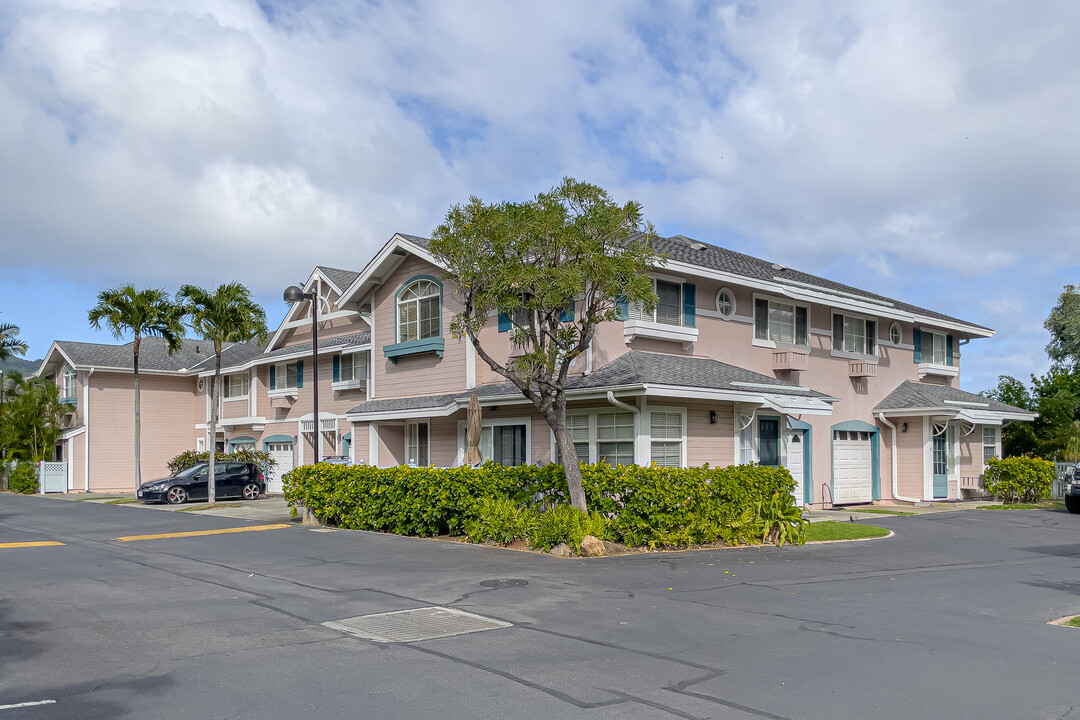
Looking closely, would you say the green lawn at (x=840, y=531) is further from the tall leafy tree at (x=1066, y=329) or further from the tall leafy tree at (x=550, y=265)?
the tall leafy tree at (x=1066, y=329)

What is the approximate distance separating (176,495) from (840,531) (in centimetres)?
2266

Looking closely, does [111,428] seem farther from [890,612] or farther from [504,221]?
[890,612]

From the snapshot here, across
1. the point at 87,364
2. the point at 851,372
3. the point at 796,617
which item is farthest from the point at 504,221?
the point at 87,364

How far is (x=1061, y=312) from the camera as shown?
4456cm

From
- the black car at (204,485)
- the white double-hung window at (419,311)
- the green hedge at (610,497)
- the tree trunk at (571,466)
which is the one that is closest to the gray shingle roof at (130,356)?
the black car at (204,485)

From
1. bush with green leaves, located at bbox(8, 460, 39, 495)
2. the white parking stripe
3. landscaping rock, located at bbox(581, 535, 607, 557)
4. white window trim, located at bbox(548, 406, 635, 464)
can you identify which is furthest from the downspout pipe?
bush with green leaves, located at bbox(8, 460, 39, 495)

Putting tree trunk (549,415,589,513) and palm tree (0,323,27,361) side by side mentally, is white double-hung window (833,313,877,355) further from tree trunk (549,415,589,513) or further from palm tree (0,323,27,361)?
palm tree (0,323,27,361)

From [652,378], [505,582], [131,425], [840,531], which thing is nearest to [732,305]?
[652,378]

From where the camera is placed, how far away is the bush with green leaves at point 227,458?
120 feet

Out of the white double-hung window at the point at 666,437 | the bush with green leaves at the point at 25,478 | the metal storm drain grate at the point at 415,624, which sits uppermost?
the white double-hung window at the point at 666,437

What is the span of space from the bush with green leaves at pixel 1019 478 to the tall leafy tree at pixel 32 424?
39.0 metres

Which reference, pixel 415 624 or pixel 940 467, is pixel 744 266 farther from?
pixel 415 624

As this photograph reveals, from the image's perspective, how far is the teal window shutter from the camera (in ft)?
69.0

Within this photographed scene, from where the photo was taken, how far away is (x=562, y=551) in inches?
595
